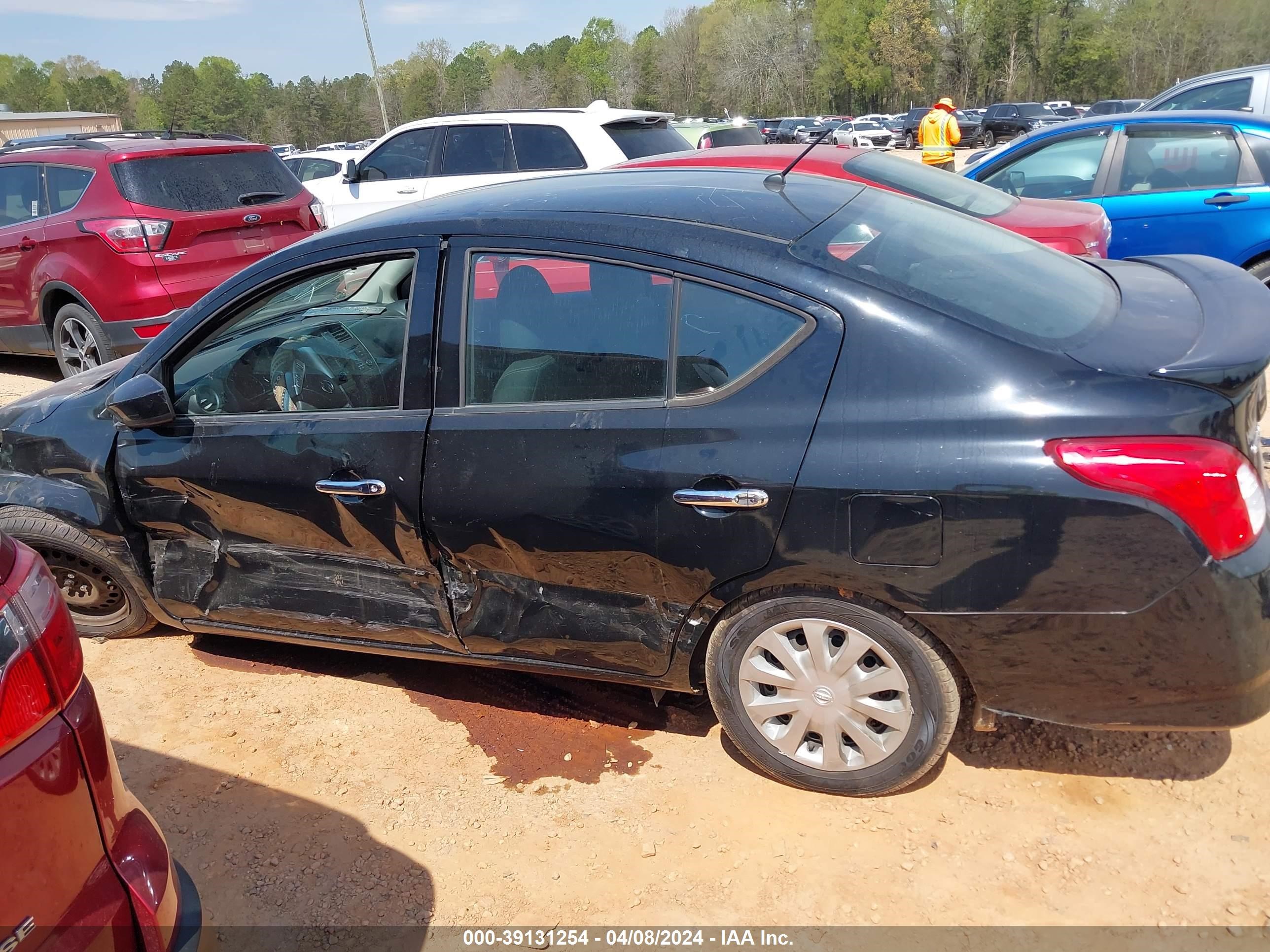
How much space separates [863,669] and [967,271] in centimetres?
116

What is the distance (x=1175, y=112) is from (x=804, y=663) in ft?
19.2

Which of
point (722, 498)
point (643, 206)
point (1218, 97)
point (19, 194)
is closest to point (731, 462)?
point (722, 498)

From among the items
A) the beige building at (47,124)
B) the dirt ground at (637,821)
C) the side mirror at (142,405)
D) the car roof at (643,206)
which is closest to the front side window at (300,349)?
the side mirror at (142,405)

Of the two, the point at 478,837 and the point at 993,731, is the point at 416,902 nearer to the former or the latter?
the point at 478,837

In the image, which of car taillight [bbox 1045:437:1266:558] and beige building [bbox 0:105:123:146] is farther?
beige building [bbox 0:105:123:146]

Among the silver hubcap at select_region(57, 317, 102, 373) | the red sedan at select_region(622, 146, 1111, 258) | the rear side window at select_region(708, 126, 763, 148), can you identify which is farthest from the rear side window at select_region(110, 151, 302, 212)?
the rear side window at select_region(708, 126, 763, 148)

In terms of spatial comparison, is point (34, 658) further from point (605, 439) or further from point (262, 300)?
point (262, 300)

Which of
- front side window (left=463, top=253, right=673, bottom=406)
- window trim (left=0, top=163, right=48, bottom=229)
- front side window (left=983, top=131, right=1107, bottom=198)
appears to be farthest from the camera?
window trim (left=0, top=163, right=48, bottom=229)

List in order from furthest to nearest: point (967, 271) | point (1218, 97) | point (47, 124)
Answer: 1. point (47, 124)
2. point (1218, 97)
3. point (967, 271)

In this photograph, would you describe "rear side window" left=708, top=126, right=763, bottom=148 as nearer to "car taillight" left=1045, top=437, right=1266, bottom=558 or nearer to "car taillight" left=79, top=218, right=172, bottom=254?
"car taillight" left=79, top=218, right=172, bottom=254

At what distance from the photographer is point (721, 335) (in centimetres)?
262

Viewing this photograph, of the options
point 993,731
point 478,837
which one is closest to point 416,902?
point 478,837

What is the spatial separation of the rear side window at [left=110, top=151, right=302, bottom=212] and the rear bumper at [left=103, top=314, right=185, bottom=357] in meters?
0.79

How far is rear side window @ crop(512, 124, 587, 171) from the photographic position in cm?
815
